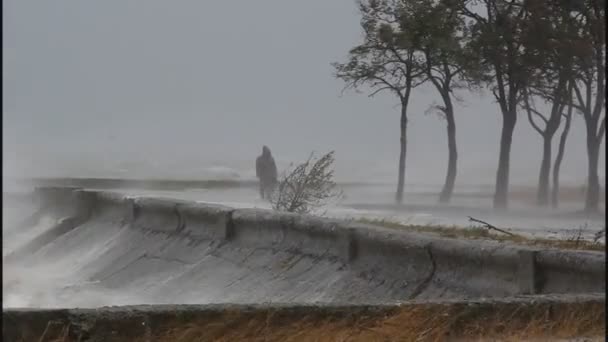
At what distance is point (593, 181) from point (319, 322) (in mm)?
26875

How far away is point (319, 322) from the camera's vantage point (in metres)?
6.41

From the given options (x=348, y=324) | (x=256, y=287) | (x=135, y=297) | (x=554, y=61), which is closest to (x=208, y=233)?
(x=135, y=297)

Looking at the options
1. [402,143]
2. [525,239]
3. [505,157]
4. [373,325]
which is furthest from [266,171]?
[373,325]

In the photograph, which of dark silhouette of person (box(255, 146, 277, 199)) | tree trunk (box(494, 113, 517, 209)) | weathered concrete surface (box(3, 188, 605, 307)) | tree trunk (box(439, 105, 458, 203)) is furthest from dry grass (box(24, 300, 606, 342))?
tree trunk (box(439, 105, 458, 203))

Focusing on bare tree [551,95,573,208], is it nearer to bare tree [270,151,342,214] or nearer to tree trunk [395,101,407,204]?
tree trunk [395,101,407,204]

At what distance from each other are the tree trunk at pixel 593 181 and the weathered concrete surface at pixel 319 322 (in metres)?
25.4

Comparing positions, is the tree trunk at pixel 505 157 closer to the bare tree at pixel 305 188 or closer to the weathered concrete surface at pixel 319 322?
the bare tree at pixel 305 188

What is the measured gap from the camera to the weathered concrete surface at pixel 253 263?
10109 mm

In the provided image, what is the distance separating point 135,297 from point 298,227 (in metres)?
2.69

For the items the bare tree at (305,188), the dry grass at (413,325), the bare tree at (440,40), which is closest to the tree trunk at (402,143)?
the bare tree at (440,40)

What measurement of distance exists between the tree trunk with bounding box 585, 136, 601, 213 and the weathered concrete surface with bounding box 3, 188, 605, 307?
50.3ft

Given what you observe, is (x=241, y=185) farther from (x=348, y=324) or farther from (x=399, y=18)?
(x=348, y=324)

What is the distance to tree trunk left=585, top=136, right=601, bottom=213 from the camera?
3139 cm

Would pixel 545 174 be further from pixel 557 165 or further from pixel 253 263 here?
pixel 253 263
